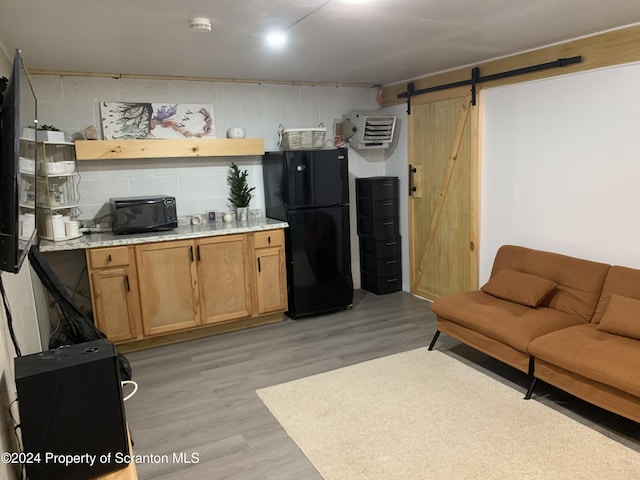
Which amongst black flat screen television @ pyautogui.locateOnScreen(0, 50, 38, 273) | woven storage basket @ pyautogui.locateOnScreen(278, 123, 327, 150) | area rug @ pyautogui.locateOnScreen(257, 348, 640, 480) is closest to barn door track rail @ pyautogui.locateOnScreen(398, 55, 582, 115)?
woven storage basket @ pyautogui.locateOnScreen(278, 123, 327, 150)

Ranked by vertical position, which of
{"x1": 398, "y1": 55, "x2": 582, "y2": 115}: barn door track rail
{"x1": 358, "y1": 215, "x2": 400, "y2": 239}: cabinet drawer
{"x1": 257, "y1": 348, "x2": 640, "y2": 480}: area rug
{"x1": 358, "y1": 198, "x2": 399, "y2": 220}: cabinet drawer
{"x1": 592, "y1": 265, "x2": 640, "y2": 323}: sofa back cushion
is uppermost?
{"x1": 398, "y1": 55, "x2": 582, "y2": 115}: barn door track rail

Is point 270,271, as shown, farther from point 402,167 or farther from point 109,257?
point 402,167

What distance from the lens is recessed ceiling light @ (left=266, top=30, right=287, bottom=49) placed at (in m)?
2.85

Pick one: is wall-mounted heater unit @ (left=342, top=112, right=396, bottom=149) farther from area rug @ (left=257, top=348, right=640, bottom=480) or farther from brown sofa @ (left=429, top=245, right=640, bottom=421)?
area rug @ (left=257, top=348, right=640, bottom=480)

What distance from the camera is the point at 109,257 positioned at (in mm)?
3717

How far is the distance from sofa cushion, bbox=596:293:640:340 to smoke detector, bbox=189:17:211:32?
2.87 m

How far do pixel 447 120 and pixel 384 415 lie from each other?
9.49 feet

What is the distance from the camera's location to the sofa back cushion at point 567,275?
3.14m

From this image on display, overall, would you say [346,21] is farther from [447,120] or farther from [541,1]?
[447,120]

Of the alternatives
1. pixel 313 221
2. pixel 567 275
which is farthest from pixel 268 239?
pixel 567 275

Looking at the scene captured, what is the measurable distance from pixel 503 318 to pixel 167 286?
265 centimetres

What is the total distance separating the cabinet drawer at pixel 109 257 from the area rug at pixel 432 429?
1.59 metres

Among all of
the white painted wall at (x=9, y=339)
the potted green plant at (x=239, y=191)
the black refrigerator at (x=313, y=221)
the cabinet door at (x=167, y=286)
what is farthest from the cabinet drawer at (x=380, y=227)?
the white painted wall at (x=9, y=339)

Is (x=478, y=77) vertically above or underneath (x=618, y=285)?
above
